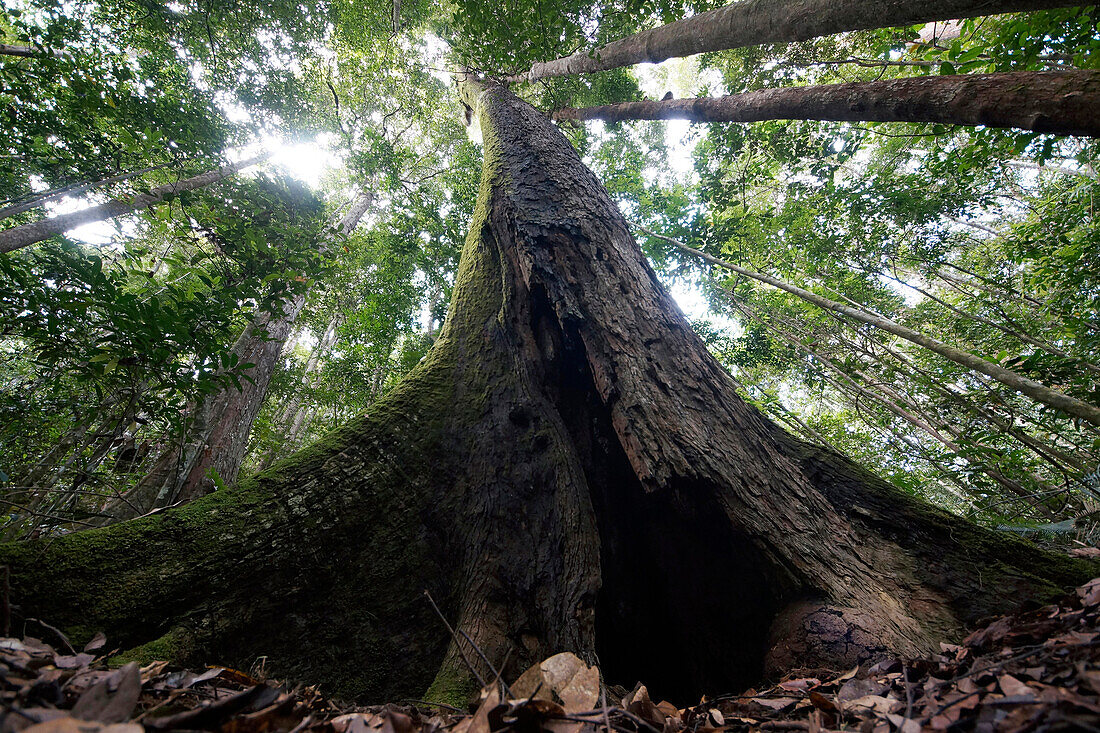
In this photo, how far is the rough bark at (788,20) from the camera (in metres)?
1.86

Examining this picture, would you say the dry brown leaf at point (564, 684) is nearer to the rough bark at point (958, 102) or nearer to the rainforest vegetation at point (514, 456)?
the rainforest vegetation at point (514, 456)

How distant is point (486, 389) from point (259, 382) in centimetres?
324

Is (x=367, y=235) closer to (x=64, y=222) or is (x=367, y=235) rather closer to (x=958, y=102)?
(x=64, y=222)

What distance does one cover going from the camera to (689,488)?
153 cm

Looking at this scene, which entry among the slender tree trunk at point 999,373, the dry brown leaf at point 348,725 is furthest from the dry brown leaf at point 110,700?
the slender tree trunk at point 999,373

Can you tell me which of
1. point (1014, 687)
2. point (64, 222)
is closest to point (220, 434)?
point (64, 222)

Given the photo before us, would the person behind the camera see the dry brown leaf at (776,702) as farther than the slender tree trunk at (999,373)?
No

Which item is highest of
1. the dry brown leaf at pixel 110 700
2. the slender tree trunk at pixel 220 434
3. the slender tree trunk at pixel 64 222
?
the slender tree trunk at pixel 64 222

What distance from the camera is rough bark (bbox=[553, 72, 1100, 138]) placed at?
1.54 metres

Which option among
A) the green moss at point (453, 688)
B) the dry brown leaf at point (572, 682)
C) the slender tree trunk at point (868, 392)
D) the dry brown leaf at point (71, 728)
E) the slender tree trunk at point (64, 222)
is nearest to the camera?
the dry brown leaf at point (71, 728)

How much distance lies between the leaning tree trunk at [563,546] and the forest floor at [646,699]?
0.80 feet

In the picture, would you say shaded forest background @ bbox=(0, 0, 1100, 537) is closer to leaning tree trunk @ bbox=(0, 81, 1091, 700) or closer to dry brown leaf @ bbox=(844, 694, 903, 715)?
leaning tree trunk @ bbox=(0, 81, 1091, 700)

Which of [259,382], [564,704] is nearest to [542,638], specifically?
[564,704]

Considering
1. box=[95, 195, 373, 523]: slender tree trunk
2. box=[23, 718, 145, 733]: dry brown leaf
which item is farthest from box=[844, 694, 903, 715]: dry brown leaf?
box=[95, 195, 373, 523]: slender tree trunk
